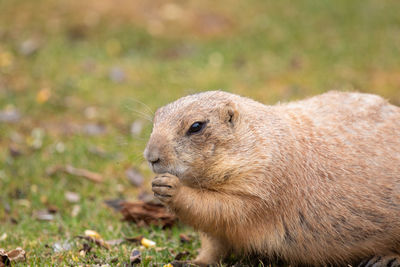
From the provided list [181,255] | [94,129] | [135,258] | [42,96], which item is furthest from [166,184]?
[42,96]

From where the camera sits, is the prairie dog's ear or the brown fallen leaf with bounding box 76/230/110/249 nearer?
the prairie dog's ear

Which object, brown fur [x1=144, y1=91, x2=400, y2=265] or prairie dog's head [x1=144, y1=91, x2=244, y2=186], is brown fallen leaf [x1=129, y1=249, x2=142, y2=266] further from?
prairie dog's head [x1=144, y1=91, x2=244, y2=186]

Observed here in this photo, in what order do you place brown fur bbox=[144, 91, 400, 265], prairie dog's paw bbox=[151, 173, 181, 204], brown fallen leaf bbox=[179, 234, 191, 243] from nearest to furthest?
prairie dog's paw bbox=[151, 173, 181, 204]
brown fur bbox=[144, 91, 400, 265]
brown fallen leaf bbox=[179, 234, 191, 243]

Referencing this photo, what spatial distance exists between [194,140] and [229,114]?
1.26ft

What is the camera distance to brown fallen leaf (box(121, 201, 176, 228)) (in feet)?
17.7

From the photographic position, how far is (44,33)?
11.7 metres

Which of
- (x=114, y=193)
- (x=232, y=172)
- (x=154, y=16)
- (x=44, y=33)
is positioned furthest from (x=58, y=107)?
(x=232, y=172)

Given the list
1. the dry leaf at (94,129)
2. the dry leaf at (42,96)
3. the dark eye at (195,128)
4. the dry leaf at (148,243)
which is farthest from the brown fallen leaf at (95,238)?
the dry leaf at (42,96)

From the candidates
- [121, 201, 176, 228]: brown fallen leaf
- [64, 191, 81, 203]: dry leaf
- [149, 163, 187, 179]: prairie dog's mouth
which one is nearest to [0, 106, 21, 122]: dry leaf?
[64, 191, 81, 203]: dry leaf

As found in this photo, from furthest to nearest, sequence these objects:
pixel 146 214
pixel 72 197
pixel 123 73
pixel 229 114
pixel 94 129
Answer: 1. pixel 123 73
2. pixel 94 129
3. pixel 72 197
4. pixel 146 214
5. pixel 229 114

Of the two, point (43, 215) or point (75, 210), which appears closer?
point (43, 215)

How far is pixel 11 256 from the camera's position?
14.0 ft

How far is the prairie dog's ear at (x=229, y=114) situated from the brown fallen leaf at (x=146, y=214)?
1650 mm

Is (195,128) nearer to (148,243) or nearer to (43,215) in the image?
(148,243)
